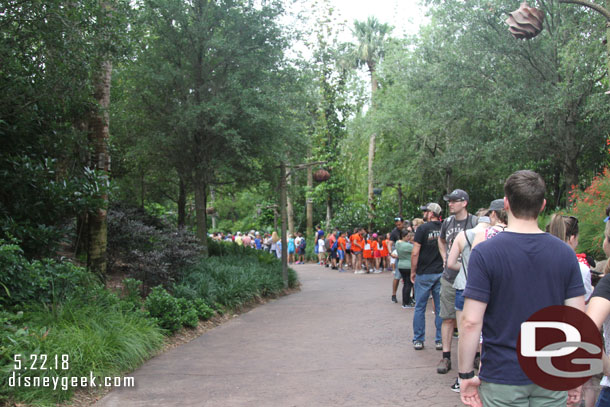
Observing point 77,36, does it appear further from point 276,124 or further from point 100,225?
point 276,124

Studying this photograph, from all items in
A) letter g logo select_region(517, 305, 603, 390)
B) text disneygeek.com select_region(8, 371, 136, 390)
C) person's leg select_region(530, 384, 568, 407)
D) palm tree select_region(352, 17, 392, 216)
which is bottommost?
text disneygeek.com select_region(8, 371, 136, 390)

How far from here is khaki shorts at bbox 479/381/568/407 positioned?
2719mm

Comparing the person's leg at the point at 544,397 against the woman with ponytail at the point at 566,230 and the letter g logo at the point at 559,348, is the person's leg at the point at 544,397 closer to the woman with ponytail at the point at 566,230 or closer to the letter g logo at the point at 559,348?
the letter g logo at the point at 559,348

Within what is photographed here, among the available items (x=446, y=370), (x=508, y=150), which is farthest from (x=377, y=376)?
(x=508, y=150)

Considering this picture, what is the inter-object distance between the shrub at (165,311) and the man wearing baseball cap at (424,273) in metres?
3.72

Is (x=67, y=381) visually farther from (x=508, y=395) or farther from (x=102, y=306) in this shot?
(x=508, y=395)

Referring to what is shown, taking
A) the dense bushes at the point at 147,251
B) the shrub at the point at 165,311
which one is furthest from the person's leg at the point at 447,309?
the dense bushes at the point at 147,251

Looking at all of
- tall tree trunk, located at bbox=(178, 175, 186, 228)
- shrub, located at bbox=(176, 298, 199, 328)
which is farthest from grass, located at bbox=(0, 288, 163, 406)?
tall tree trunk, located at bbox=(178, 175, 186, 228)

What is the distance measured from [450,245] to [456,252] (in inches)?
24.0

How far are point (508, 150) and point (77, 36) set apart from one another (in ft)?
45.8

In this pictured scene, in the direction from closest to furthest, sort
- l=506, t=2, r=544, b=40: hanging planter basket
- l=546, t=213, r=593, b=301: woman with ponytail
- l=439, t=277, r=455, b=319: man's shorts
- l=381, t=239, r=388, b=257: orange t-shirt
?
Answer: 1. l=546, t=213, r=593, b=301: woman with ponytail
2. l=439, t=277, r=455, b=319: man's shorts
3. l=506, t=2, r=544, b=40: hanging planter basket
4. l=381, t=239, r=388, b=257: orange t-shirt

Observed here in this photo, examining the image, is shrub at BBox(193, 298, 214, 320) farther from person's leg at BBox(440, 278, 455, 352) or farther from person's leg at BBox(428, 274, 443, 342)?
person's leg at BBox(440, 278, 455, 352)

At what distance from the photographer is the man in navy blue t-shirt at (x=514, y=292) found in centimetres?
275

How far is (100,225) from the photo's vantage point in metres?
10.1
